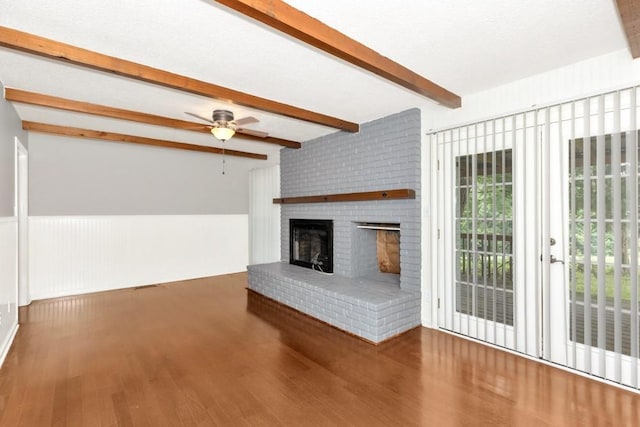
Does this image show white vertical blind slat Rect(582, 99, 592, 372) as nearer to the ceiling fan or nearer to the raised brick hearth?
the raised brick hearth

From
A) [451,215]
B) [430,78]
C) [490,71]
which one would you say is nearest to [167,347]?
[451,215]

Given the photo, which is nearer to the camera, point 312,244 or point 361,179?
point 361,179

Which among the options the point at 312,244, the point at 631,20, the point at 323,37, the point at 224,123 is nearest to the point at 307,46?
the point at 323,37

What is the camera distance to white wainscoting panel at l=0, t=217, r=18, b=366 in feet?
9.55

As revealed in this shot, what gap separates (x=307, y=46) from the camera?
225 centimetres

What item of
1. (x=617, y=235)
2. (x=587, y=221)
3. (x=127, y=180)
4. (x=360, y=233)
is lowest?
(x=360, y=233)

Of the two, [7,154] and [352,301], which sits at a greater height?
[7,154]

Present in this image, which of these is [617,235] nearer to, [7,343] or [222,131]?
[222,131]

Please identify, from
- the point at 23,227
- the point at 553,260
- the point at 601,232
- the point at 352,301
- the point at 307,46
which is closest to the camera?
the point at 307,46

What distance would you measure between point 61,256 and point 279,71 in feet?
15.4

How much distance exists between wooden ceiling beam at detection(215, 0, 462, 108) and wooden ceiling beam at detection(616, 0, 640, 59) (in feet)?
4.17

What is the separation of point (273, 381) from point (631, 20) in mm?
3320

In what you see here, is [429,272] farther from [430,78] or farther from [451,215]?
[430,78]

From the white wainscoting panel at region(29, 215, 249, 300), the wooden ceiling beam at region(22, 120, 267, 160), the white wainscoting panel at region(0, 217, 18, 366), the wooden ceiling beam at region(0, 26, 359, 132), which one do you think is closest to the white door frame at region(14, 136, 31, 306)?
the white wainscoting panel at region(29, 215, 249, 300)
